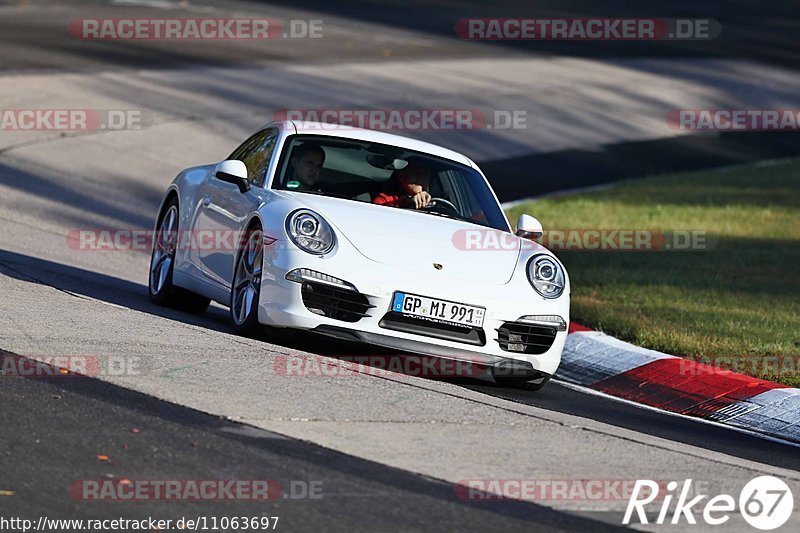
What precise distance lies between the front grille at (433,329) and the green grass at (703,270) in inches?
83.8

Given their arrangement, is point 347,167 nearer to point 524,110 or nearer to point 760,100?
point 524,110

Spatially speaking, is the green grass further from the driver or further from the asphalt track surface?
the driver

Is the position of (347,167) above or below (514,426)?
above

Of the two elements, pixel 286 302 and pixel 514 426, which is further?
pixel 286 302

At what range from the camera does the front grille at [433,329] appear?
8.37 metres

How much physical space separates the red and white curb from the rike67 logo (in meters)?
2.16

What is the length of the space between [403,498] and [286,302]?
2.69 m

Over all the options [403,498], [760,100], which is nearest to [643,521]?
[403,498]

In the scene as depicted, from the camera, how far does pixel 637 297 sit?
12008mm
